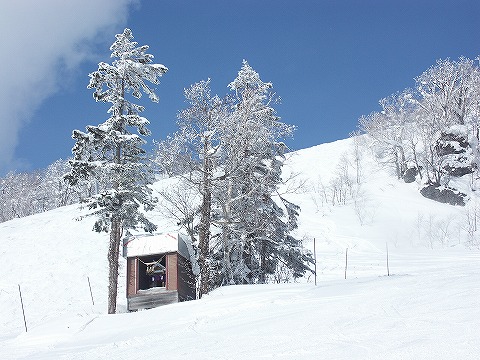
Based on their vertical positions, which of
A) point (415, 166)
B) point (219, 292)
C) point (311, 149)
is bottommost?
point (219, 292)

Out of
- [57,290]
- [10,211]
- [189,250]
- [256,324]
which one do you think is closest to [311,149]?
[10,211]

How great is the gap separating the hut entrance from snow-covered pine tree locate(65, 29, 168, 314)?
1.57 meters

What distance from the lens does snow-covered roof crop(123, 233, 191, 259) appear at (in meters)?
21.0

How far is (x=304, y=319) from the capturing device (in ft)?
28.9

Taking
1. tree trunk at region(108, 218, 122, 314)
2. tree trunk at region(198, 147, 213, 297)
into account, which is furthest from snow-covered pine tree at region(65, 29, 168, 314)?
tree trunk at region(198, 147, 213, 297)

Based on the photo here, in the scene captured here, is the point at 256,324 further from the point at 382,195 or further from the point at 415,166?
the point at 415,166

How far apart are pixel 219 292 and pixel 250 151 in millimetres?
7344

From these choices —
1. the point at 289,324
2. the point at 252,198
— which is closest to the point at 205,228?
the point at 252,198

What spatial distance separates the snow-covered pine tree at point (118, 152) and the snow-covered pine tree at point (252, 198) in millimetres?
4246

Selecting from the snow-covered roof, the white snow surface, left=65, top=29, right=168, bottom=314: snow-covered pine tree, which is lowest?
the white snow surface

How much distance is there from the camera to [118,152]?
2123cm

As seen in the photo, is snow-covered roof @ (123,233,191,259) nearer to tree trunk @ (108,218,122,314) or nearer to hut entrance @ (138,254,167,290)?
hut entrance @ (138,254,167,290)

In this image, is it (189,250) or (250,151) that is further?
(189,250)

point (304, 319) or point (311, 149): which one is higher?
point (311, 149)
